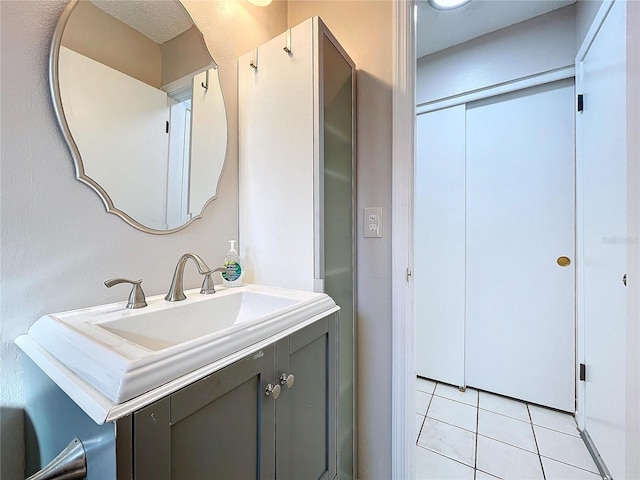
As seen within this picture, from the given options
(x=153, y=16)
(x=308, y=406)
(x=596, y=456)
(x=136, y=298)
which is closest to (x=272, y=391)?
(x=308, y=406)

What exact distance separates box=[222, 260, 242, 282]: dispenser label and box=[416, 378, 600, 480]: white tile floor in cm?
129

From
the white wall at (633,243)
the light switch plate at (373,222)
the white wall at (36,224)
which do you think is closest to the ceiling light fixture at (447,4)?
the white wall at (633,243)

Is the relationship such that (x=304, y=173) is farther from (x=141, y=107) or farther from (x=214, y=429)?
(x=214, y=429)

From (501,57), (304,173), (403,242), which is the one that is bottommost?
(403,242)

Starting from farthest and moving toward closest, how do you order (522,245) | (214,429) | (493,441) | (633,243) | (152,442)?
(522,245) → (493,441) → (633,243) → (214,429) → (152,442)

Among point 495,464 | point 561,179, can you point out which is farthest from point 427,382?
point 561,179

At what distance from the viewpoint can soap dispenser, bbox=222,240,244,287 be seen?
1.05 metres

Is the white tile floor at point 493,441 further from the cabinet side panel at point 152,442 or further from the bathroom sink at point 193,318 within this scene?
the cabinet side panel at point 152,442

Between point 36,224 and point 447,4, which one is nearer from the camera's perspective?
point 36,224

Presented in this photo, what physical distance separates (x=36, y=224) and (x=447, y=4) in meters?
2.12

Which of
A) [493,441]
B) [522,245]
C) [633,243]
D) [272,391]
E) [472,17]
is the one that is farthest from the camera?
[522,245]

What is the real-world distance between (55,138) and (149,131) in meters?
0.25

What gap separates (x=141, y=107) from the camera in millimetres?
901

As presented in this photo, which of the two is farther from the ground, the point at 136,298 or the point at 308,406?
the point at 136,298
